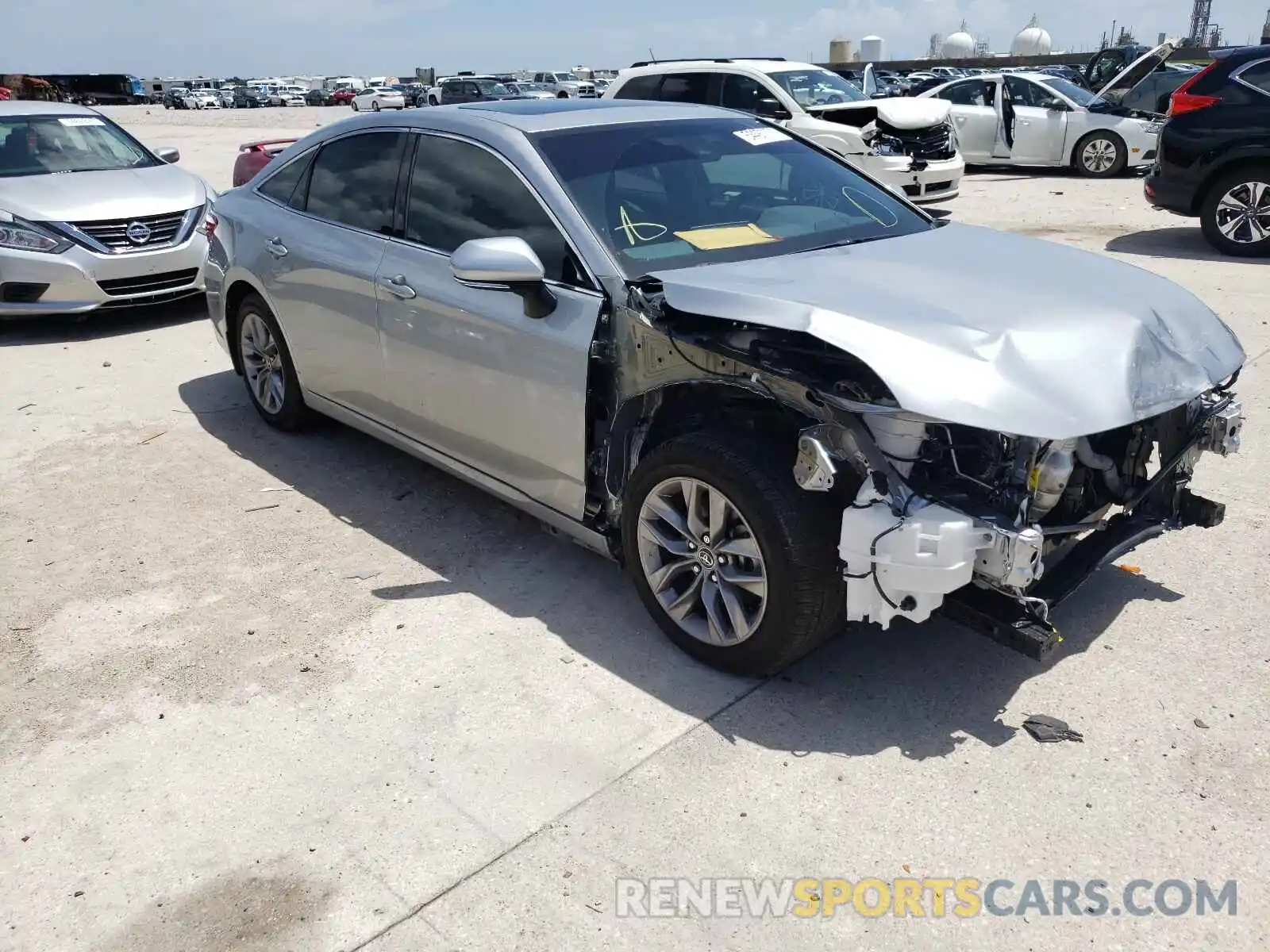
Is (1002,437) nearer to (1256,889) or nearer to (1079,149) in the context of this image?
(1256,889)

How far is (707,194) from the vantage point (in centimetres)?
407

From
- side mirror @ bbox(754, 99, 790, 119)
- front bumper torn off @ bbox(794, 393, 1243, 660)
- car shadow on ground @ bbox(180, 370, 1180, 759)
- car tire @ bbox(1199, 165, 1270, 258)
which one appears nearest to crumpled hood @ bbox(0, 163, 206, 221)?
car shadow on ground @ bbox(180, 370, 1180, 759)

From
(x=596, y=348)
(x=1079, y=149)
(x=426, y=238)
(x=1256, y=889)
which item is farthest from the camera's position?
(x=1079, y=149)

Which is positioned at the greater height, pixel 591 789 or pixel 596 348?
pixel 596 348

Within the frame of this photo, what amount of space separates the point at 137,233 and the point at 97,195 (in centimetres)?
48

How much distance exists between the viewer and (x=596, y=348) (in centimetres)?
357

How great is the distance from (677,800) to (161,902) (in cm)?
136

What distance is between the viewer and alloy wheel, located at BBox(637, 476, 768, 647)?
3297mm

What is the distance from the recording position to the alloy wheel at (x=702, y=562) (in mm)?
3297

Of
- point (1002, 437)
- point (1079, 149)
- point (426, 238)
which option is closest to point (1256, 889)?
point (1002, 437)

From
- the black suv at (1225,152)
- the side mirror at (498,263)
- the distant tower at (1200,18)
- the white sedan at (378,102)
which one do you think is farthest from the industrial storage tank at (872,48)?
the distant tower at (1200,18)

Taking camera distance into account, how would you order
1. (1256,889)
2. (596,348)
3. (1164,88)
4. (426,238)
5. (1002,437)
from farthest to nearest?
(1164,88)
(426,238)
(596,348)
(1002,437)
(1256,889)

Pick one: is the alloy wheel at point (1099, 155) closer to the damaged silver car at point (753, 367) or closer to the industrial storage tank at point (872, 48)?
the damaged silver car at point (753, 367)

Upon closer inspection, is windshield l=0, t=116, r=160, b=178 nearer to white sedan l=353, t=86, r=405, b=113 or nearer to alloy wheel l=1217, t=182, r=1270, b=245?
alloy wheel l=1217, t=182, r=1270, b=245
